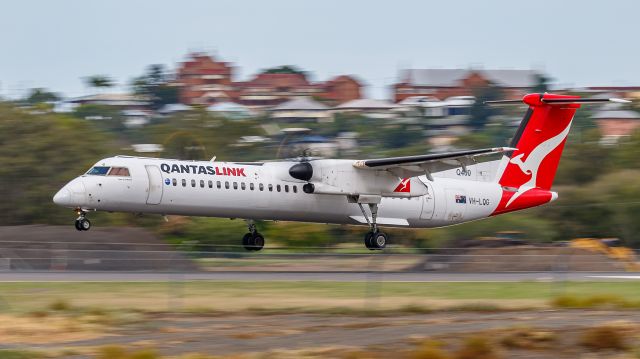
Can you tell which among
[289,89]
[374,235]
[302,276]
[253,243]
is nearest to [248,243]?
[253,243]

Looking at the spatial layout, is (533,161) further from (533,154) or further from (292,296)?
(292,296)

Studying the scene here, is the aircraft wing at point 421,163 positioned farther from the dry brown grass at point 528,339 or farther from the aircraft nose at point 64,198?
the dry brown grass at point 528,339

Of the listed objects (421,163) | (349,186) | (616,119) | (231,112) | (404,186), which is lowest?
(616,119)

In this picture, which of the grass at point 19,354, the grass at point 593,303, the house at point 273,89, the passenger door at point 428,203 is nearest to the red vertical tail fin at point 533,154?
the passenger door at point 428,203

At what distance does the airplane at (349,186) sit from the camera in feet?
101

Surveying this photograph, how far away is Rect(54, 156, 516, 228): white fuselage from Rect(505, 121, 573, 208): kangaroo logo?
0.79 metres

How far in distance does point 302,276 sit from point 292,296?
4.88m

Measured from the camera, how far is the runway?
27.5 meters

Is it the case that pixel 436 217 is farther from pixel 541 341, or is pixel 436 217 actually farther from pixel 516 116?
pixel 516 116

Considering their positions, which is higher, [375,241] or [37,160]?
[37,160]

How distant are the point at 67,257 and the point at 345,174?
9794 mm

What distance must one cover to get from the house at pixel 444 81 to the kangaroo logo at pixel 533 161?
132m

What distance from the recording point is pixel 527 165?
123 feet

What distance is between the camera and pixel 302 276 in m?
30.4
